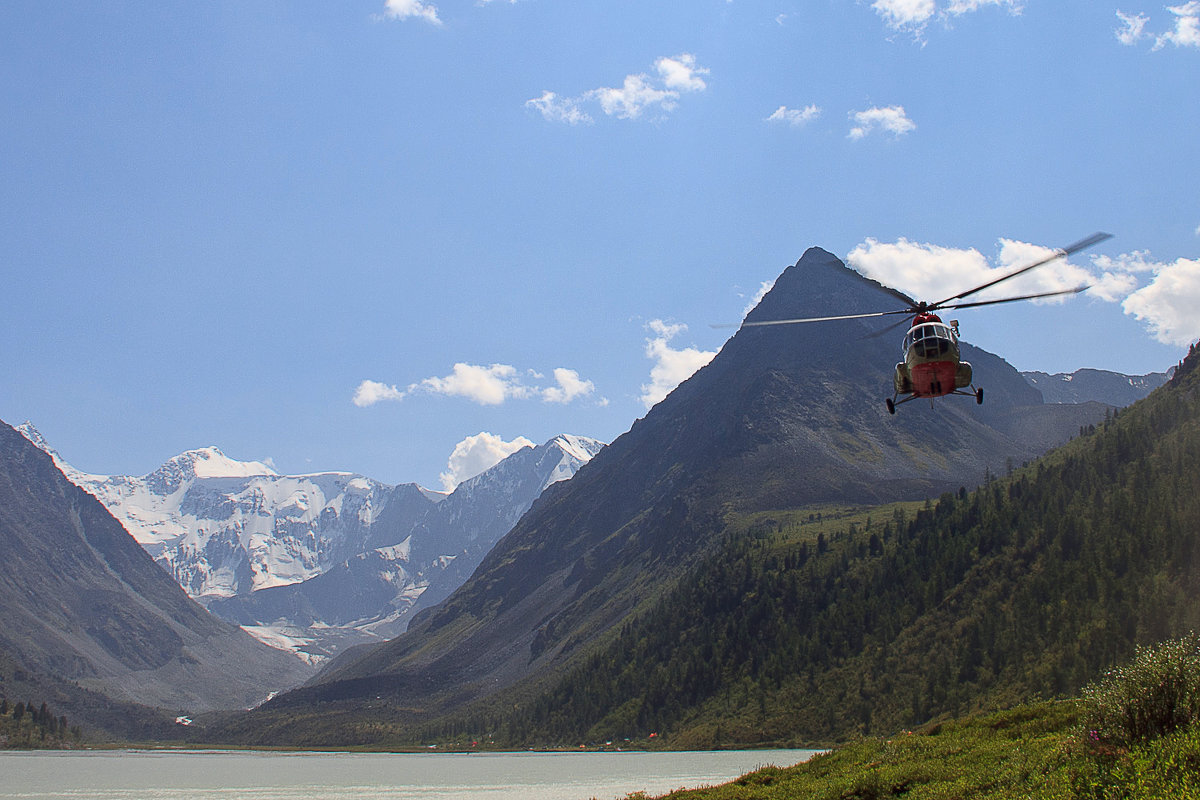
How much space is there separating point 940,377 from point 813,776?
108 ft

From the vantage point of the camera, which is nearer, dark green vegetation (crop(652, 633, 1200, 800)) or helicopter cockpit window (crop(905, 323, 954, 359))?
dark green vegetation (crop(652, 633, 1200, 800))

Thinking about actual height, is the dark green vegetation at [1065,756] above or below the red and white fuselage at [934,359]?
below

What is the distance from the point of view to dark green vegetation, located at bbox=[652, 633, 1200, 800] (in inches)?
1384

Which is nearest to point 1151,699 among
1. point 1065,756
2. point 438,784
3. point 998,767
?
point 1065,756

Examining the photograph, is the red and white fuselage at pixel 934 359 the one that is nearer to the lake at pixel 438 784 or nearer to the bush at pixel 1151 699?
the bush at pixel 1151 699

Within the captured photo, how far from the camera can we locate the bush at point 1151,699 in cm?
3903

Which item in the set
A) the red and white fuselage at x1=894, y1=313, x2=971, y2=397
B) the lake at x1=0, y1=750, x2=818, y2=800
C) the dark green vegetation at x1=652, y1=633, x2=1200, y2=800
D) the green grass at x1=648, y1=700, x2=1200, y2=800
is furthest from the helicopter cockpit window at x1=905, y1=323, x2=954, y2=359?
the lake at x1=0, y1=750, x2=818, y2=800

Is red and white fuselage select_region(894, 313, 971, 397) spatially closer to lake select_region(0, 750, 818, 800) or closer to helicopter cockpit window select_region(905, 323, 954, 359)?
helicopter cockpit window select_region(905, 323, 954, 359)

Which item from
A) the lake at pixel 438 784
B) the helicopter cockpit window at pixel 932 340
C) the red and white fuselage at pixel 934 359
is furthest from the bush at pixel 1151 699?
the lake at pixel 438 784

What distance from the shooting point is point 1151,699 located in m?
40.0

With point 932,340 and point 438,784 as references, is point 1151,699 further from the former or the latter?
point 438,784

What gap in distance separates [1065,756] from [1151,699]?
16.5 ft

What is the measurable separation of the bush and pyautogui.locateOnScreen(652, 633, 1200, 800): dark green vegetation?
4 centimetres

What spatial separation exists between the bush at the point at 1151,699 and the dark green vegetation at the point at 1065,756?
0.14 ft
